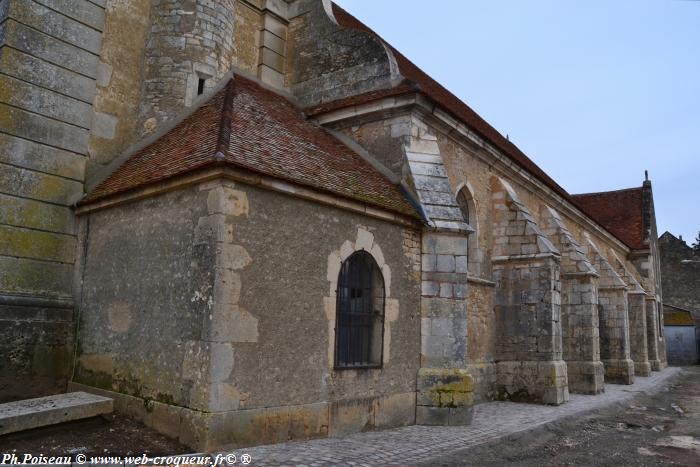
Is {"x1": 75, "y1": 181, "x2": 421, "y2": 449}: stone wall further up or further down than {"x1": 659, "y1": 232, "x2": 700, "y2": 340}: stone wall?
further down

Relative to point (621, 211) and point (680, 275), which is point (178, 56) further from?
point (680, 275)

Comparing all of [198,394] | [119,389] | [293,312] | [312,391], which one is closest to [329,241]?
[293,312]

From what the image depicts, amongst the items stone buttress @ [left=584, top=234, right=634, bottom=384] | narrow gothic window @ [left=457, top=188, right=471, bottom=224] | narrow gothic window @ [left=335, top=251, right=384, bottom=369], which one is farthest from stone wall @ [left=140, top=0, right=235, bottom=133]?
stone buttress @ [left=584, top=234, right=634, bottom=384]

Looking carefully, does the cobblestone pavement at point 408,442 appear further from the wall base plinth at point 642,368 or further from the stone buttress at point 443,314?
the wall base plinth at point 642,368

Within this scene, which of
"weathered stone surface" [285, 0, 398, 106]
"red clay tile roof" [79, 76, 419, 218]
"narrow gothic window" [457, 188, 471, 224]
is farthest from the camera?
"narrow gothic window" [457, 188, 471, 224]

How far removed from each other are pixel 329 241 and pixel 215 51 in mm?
4970

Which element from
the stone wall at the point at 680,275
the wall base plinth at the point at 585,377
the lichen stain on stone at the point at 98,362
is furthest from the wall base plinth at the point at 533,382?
the stone wall at the point at 680,275

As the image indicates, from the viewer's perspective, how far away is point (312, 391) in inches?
291

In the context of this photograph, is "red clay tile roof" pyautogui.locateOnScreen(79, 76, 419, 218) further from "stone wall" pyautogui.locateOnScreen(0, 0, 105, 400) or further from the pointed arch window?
the pointed arch window

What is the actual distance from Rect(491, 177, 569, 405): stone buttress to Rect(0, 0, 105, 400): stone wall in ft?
28.2

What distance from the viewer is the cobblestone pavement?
6.20 meters

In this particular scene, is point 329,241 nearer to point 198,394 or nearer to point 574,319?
point 198,394

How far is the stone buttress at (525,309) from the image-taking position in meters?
11.9

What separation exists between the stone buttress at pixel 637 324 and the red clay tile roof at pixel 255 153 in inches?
604
